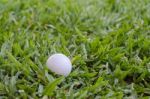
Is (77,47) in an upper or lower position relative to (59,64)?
upper

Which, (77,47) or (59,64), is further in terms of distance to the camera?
(77,47)

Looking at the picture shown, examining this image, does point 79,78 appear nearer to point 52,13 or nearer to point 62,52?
point 62,52

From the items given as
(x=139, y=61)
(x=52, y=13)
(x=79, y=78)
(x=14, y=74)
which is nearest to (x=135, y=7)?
(x=52, y=13)
